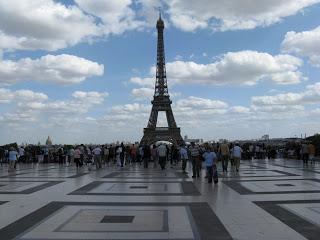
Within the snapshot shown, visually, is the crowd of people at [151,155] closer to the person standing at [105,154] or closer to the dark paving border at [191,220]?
the person standing at [105,154]

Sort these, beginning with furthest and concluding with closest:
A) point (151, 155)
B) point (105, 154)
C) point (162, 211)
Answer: point (151, 155) → point (105, 154) → point (162, 211)

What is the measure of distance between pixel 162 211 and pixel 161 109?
319ft

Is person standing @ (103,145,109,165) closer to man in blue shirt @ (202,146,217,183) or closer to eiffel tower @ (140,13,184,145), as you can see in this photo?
man in blue shirt @ (202,146,217,183)

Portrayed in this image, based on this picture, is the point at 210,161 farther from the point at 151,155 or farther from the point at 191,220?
the point at 151,155

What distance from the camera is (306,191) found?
53.6 feet

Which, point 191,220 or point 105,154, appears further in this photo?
point 105,154

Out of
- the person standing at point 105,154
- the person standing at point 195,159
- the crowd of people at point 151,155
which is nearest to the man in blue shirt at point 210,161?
the crowd of people at point 151,155

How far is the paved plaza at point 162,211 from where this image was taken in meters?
9.58

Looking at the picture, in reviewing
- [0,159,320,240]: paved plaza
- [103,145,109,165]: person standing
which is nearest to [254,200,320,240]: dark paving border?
[0,159,320,240]: paved plaza

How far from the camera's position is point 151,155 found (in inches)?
1481

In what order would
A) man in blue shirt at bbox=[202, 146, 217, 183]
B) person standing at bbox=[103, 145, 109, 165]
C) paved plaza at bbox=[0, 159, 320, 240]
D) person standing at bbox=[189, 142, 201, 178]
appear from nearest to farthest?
paved plaza at bbox=[0, 159, 320, 240] < man in blue shirt at bbox=[202, 146, 217, 183] < person standing at bbox=[189, 142, 201, 178] < person standing at bbox=[103, 145, 109, 165]

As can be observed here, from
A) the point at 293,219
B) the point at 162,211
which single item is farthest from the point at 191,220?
the point at 293,219

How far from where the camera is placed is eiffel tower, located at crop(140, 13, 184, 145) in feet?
341

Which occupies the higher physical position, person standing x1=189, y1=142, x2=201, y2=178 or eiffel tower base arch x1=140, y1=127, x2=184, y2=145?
eiffel tower base arch x1=140, y1=127, x2=184, y2=145
